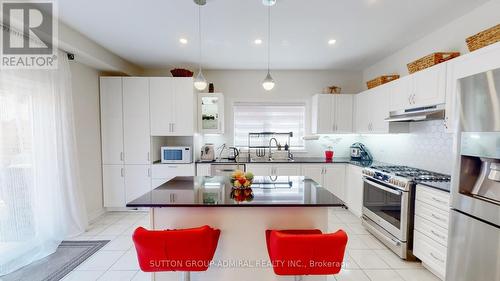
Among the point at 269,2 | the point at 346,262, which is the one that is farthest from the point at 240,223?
the point at 269,2

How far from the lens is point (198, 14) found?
2396mm

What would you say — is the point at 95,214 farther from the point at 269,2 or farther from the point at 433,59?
the point at 433,59

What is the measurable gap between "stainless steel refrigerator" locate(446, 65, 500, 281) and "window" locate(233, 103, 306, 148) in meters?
2.91

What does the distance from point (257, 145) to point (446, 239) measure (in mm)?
3187

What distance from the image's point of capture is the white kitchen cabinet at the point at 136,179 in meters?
3.79

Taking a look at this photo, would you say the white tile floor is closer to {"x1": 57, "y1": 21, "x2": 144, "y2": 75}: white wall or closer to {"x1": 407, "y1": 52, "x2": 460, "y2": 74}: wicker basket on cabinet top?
{"x1": 407, "y1": 52, "x2": 460, "y2": 74}: wicker basket on cabinet top

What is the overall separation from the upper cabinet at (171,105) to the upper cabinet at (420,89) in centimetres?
316

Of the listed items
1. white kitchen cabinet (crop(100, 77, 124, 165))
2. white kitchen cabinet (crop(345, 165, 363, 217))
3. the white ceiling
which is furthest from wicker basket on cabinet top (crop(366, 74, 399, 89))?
white kitchen cabinet (crop(100, 77, 124, 165))

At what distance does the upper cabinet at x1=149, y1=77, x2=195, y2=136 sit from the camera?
149 inches

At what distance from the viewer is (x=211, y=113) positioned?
4.23 m

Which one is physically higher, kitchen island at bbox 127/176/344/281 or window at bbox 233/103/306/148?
window at bbox 233/103/306/148

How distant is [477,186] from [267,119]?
3295 mm

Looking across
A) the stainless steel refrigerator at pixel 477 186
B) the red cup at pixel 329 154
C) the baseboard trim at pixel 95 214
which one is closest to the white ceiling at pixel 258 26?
the stainless steel refrigerator at pixel 477 186

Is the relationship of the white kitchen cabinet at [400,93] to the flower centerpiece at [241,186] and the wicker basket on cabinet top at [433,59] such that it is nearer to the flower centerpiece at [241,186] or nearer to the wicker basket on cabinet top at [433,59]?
the wicker basket on cabinet top at [433,59]
